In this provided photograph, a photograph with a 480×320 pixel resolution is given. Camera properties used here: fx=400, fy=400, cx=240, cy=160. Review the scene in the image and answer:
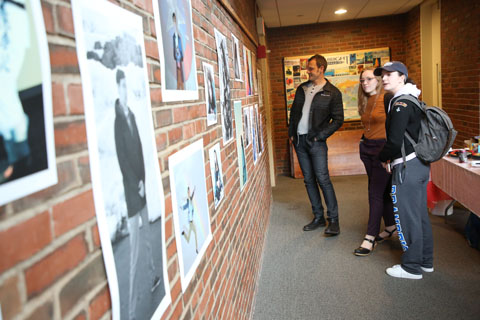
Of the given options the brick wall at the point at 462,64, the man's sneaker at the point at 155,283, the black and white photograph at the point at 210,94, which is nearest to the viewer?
the man's sneaker at the point at 155,283

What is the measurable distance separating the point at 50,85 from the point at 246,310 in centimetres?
229

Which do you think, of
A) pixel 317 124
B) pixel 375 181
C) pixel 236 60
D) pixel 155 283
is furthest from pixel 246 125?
pixel 155 283

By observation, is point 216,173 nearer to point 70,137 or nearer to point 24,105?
point 70,137

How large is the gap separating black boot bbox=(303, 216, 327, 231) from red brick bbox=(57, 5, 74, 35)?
411 cm

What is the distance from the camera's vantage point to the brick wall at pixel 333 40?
766 cm

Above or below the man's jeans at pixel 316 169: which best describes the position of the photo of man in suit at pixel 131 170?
above

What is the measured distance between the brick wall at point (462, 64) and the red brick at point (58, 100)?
17.8 feet

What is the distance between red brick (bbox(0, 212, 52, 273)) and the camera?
52cm

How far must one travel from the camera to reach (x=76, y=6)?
717 millimetres

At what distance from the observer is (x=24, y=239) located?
561 mm

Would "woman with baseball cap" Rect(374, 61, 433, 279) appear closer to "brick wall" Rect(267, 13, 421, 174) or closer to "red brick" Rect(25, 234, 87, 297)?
"red brick" Rect(25, 234, 87, 297)

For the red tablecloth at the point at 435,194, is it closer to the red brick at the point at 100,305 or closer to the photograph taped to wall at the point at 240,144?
the photograph taped to wall at the point at 240,144

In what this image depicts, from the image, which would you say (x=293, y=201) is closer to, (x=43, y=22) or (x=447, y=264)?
(x=447, y=264)

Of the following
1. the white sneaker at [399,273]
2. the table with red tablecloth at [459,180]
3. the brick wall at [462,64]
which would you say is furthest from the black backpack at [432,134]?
the brick wall at [462,64]
